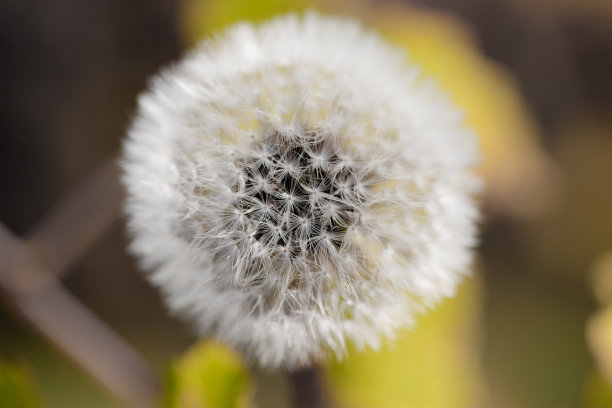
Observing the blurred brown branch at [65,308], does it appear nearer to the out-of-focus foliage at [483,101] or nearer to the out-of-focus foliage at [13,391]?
the out-of-focus foliage at [13,391]

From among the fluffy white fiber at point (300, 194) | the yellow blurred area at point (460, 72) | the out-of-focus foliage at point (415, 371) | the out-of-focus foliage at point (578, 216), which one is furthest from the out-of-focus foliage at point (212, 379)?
the out-of-focus foliage at point (578, 216)

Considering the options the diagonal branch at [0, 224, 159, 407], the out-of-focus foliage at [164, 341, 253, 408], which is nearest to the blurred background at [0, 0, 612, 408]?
the diagonal branch at [0, 224, 159, 407]

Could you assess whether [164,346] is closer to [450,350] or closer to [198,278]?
[450,350]

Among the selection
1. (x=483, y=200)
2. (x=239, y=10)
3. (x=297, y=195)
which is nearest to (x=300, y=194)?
(x=297, y=195)

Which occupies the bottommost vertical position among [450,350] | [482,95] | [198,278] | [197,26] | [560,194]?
[560,194]

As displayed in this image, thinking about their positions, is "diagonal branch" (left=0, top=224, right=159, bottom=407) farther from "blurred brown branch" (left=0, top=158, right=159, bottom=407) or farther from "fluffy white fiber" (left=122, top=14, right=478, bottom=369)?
"fluffy white fiber" (left=122, top=14, right=478, bottom=369)

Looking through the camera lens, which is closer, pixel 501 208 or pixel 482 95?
pixel 482 95

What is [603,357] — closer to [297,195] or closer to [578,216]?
[297,195]

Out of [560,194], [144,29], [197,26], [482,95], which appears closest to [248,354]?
[197,26]
